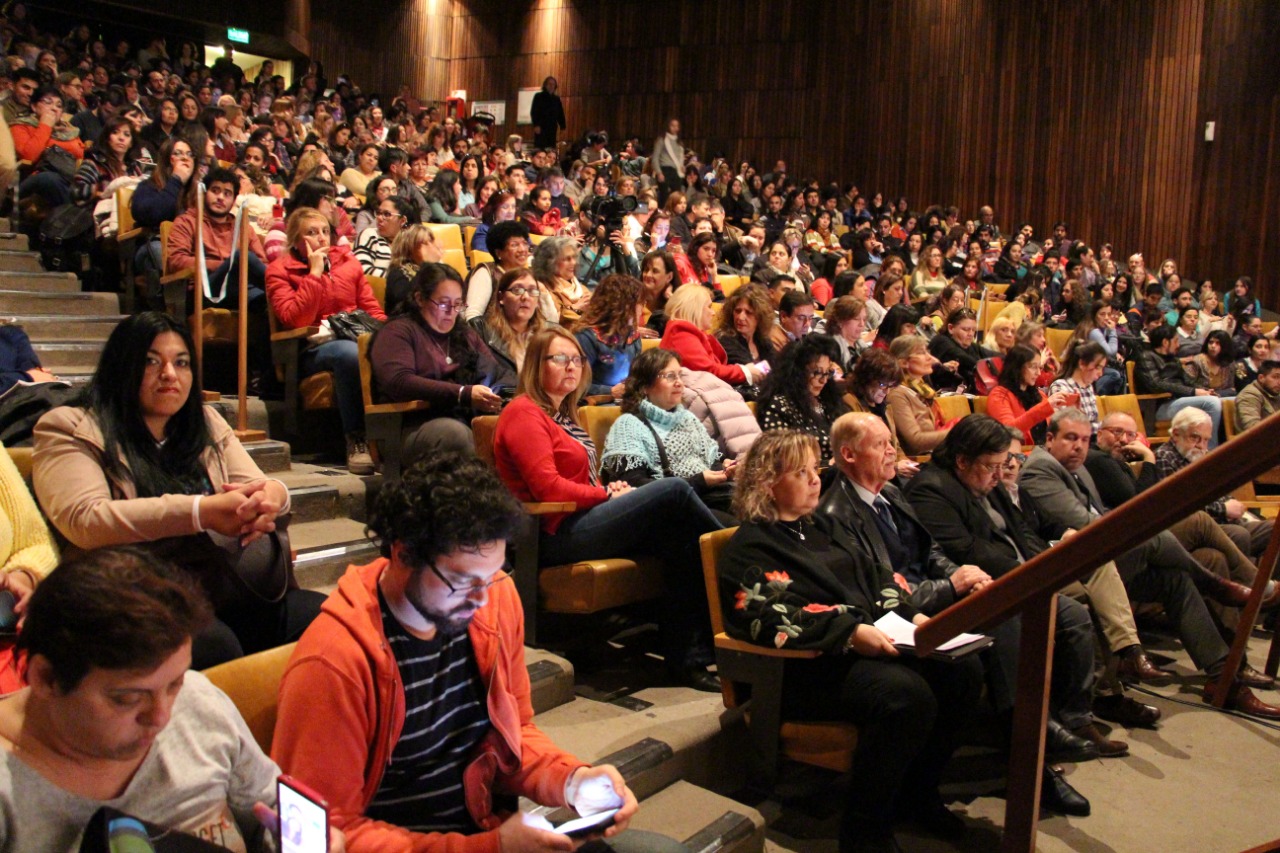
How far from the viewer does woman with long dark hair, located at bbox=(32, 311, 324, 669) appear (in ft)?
5.49

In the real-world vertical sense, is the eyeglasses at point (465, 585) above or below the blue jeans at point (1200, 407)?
above

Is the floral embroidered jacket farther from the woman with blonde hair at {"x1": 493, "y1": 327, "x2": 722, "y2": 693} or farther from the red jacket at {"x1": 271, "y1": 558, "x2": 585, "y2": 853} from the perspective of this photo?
the red jacket at {"x1": 271, "y1": 558, "x2": 585, "y2": 853}

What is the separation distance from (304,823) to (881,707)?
4.23 feet

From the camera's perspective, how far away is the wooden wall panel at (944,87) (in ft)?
31.9

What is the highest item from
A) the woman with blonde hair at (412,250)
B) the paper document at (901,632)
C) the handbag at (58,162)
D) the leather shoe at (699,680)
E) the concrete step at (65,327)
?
the handbag at (58,162)

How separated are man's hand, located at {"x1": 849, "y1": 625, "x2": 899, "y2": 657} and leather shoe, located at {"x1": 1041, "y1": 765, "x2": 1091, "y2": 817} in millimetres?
Result: 612

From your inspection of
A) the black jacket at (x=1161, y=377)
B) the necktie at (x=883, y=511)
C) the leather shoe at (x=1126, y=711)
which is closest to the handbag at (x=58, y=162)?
the necktie at (x=883, y=511)

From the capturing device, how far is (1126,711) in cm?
293

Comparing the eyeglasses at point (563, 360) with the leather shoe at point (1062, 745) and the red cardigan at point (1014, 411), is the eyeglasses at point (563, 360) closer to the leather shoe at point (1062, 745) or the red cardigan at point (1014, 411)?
the leather shoe at point (1062, 745)

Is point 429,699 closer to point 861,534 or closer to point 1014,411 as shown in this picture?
point 861,534

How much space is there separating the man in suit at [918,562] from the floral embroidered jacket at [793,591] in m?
0.09

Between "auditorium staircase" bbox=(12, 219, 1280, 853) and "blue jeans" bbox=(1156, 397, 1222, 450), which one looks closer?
"auditorium staircase" bbox=(12, 219, 1280, 853)

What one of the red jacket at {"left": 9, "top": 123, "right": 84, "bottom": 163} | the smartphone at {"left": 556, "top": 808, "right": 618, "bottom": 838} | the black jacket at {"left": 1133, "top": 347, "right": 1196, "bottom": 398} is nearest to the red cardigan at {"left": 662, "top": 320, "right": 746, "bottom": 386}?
the smartphone at {"left": 556, "top": 808, "right": 618, "bottom": 838}

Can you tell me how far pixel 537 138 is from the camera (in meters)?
A: 11.2
